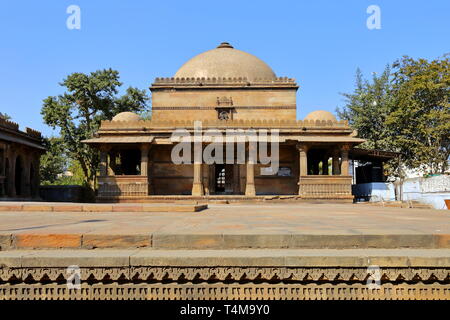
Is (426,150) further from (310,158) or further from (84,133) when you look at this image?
(84,133)

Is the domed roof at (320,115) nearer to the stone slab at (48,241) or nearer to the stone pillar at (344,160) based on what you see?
the stone pillar at (344,160)

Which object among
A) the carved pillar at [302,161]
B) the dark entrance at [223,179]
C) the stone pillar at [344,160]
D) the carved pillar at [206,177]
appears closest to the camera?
the carved pillar at [302,161]

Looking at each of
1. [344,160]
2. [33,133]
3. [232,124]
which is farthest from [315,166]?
[33,133]

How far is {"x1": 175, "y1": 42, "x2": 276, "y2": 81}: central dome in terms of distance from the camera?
22.4 metres

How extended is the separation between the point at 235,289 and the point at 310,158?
1930 cm

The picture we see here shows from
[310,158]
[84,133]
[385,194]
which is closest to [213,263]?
[385,194]

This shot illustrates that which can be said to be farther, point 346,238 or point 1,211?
point 1,211

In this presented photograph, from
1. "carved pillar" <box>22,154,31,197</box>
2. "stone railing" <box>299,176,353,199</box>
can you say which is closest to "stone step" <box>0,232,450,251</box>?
"stone railing" <box>299,176,353,199</box>

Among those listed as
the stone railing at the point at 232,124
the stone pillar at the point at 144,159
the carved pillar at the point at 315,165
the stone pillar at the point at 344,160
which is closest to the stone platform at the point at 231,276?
the stone pillar at the point at 144,159

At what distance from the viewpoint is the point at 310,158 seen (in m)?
21.4

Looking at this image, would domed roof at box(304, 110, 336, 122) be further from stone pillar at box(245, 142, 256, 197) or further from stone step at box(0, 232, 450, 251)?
stone step at box(0, 232, 450, 251)

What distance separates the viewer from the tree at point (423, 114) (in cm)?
2025

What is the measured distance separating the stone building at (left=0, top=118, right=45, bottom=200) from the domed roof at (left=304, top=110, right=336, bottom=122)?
14746 millimetres

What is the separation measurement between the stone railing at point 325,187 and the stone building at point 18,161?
13089mm
